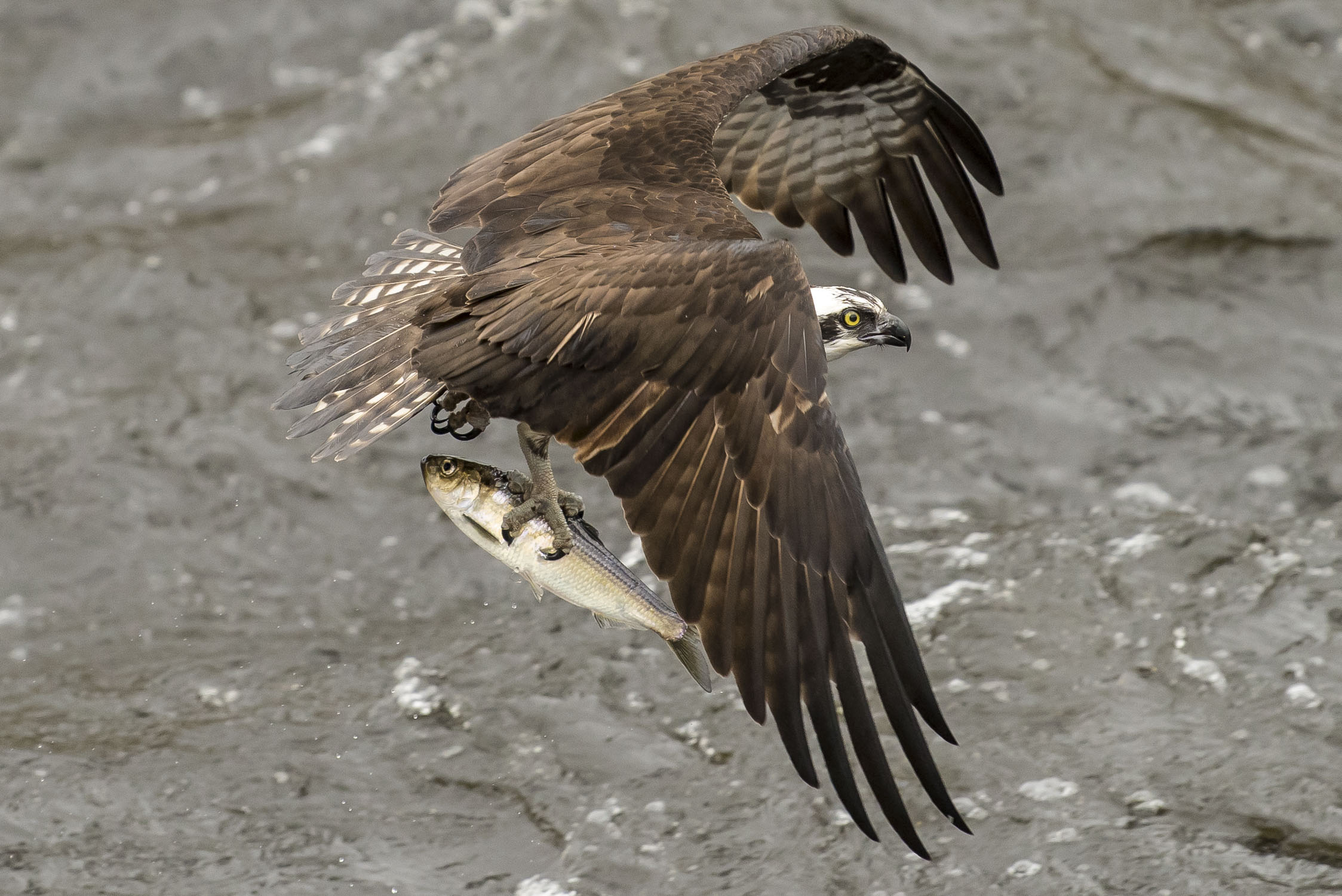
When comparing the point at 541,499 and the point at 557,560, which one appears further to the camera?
the point at 541,499

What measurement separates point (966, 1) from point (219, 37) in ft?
15.0

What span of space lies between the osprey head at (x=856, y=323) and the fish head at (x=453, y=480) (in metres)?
1.46

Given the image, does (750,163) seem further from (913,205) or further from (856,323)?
(856,323)

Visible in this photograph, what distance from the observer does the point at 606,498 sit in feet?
26.8

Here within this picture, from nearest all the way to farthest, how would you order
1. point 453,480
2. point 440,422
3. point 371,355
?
point 453,480
point 371,355
point 440,422

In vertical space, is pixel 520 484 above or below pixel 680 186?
below

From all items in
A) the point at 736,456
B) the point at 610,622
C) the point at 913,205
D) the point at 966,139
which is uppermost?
the point at 736,456

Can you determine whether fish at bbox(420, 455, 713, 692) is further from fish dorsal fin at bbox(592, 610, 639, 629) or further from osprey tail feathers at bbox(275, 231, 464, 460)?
osprey tail feathers at bbox(275, 231, 464, 460)

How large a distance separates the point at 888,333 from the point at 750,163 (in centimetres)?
151

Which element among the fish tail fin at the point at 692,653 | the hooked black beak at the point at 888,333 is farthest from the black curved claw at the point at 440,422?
the hooked black beak at the point at 888,333

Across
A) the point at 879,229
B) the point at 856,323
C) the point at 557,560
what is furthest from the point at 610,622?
the point at 879,229

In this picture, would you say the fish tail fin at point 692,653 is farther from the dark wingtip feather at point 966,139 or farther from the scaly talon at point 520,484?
the dark wingtip feather at point 966,139

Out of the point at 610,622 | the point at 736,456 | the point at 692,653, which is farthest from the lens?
the point at 610,622

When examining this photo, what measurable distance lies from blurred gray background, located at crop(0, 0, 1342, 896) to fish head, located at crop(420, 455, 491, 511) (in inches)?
64.8
